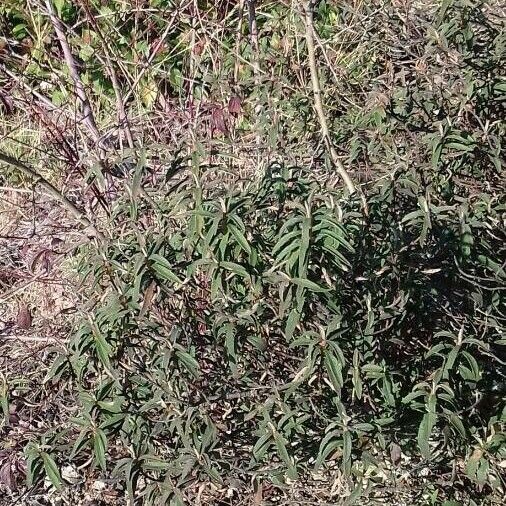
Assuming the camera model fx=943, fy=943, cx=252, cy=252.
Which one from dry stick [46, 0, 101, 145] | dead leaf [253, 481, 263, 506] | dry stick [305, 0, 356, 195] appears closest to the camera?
dead leaf [253, 481, 263, 506]

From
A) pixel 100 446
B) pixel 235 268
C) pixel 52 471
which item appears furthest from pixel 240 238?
pixel 52 471

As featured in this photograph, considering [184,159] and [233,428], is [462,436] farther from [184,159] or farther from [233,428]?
[184,159]

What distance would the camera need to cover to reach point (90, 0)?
4496 mm

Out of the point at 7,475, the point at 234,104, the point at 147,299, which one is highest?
the point at 147,299

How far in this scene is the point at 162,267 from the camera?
7.61 feet

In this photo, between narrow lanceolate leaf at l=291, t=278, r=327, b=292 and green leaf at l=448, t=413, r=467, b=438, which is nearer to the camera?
narrow lanceolate leaf at l=291, t=278, r=327, b=292

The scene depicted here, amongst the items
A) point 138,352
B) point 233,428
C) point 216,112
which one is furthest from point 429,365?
point 216,112

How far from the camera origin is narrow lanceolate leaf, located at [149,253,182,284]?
231 cm

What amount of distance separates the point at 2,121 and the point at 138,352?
252 cm

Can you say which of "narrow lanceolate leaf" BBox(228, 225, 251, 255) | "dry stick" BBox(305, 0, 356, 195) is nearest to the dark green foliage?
"narrow lanceolate leaf" BBox(228, 225, 251, 255)

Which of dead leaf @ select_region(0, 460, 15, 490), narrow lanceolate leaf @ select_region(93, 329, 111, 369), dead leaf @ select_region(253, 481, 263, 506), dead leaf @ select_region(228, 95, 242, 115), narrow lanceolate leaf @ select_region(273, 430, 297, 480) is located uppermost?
narrow lanceolate leaf @ select_region(93, 329, 111, 369)

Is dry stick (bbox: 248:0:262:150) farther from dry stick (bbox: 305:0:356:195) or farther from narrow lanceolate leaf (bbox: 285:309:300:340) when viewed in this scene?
narrow lanceolate leaf (bbox: 285:309:300:340)

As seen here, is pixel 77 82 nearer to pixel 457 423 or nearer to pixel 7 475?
pixel 7 475

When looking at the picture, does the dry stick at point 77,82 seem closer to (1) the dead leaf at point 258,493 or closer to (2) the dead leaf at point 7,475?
(2) the dead leaf at point 7,475
